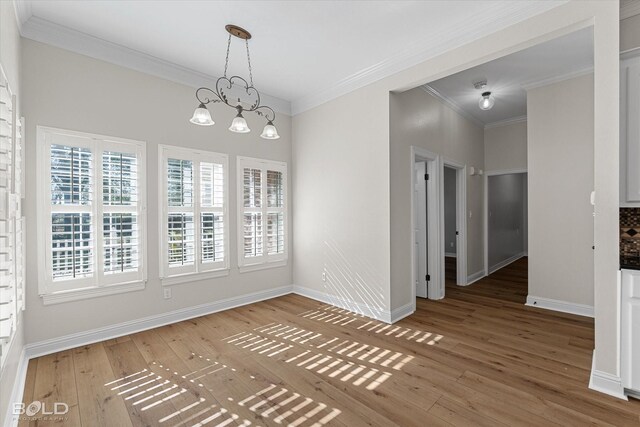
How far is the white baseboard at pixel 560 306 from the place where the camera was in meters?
3.71

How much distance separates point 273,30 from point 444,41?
172cm

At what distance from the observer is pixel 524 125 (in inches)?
216

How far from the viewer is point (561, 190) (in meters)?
3.92

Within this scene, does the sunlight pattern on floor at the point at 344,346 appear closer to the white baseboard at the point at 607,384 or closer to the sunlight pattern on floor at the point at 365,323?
the sunlight pattern on floor at the point at 365,323

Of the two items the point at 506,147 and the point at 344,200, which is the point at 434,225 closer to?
the point at 344,200

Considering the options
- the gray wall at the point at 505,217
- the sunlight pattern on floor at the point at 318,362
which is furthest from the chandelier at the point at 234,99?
the gray wall at the point at 505,217

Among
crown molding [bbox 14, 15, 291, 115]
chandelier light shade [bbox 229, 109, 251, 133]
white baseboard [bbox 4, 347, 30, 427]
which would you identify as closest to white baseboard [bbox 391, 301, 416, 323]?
chandelier light shade [bbox 229, 109, 251, 133]

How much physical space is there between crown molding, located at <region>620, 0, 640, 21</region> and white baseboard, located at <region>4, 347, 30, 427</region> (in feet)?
15.9

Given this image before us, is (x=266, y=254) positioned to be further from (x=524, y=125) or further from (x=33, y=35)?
(x=524, y=125)

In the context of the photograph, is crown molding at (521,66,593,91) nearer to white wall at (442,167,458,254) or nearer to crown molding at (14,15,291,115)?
white wall at (442,167,458,254)

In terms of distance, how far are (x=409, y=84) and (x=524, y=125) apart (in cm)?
352

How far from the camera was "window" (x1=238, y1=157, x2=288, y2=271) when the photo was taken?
423cm

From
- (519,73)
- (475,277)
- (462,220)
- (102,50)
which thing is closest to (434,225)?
(462,220)

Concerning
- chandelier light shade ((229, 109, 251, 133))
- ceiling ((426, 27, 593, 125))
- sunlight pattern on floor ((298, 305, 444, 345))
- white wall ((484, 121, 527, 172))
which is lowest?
sunlight pattern on floor ((298, 305, 444, 345))
